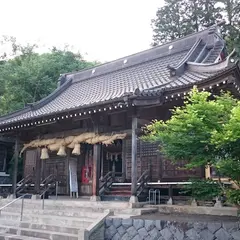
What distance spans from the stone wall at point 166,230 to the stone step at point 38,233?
3.45 feet

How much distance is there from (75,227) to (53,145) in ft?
16.6

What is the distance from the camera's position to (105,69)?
19.1 m

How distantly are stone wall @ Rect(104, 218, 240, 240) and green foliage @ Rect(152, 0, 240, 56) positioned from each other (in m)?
24.5

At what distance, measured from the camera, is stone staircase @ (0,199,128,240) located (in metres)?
9.05

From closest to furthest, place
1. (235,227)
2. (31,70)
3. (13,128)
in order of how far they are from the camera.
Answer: (235,227) → (13,128) → (31,70)

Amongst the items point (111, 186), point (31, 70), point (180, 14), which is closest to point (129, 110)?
point (111, 186)

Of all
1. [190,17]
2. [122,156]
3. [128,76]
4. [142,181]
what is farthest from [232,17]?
[142,181]

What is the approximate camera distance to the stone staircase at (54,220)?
9.05m

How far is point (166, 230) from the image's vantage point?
742cm

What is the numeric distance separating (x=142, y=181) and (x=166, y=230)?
12.0 feet

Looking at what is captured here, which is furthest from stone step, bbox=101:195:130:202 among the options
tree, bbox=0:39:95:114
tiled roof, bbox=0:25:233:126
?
tree, bbox=0:39:95:114

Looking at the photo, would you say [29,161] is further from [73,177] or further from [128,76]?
[128,76]

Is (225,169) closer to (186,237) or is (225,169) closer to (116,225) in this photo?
(186,237)

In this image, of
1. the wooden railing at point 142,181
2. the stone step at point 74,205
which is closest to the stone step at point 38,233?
the stone step at point 74,205
